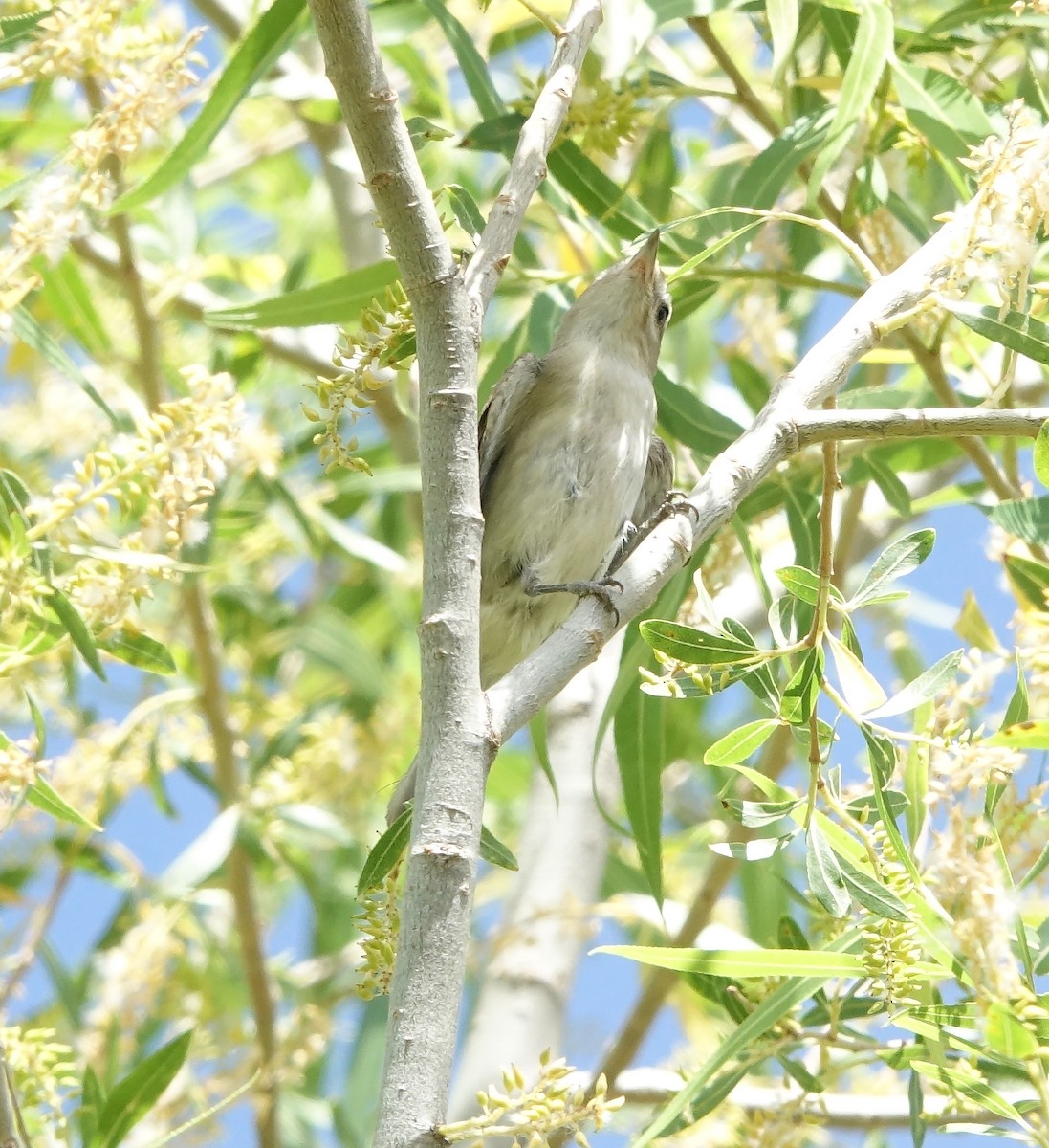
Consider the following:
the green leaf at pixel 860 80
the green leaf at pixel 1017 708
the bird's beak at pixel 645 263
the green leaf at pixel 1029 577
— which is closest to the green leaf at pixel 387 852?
the green leaf at pixel 1017 708

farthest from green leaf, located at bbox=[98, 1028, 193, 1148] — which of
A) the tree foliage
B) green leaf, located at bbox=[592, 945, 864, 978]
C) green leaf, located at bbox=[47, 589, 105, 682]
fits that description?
green leaf, located at bbox=[592, 945, 864, 978]

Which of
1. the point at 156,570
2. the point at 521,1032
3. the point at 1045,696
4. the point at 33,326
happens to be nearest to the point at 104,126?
the point at 33,326

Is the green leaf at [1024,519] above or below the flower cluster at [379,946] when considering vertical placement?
above

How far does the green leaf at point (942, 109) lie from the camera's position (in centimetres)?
308

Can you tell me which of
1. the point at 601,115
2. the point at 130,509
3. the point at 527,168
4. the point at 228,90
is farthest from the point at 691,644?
the point at 228,90

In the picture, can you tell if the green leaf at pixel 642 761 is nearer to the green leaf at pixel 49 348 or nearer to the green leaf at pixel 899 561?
the green leaf at pixel 899 561

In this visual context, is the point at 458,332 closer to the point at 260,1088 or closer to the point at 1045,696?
the point at 1045,696

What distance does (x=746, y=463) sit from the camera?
2.20 m

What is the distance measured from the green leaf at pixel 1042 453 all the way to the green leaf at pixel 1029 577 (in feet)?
1.81

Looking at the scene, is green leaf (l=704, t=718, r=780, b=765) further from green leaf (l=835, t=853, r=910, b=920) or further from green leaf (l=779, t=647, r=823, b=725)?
green leaf (l=835, t=853, r=910, b=920)

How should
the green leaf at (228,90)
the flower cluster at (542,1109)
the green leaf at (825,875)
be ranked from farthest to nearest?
the green leaf at (228,90) → the green leaf at (825,875) → the flower cluster at (542,1109)

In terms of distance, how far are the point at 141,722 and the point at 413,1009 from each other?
277cm

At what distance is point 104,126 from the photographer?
8.87ft

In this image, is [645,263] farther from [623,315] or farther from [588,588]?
[588,588]
